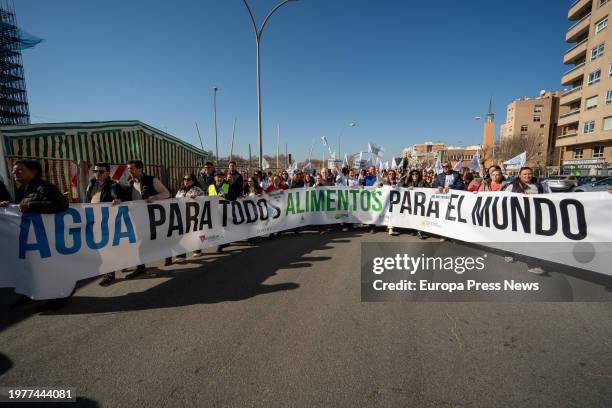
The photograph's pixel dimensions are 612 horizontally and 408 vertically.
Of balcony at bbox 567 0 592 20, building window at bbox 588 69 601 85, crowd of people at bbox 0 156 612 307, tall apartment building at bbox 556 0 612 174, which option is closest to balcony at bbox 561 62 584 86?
tall apartment building at bbox 556 0 612 174

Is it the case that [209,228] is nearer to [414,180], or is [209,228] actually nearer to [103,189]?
[103,189]

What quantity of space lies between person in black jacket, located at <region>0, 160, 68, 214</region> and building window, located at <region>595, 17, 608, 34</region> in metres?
49.2

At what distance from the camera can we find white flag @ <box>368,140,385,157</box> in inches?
512

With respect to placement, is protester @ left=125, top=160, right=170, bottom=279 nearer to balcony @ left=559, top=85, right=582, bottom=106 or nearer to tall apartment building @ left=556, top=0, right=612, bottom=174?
tall apartment building @ left=556, top=0, right=612, bottom=174

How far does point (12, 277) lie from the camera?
3.65 meters

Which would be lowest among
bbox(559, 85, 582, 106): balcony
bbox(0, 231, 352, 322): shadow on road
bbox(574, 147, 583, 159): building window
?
bbox(0, 231, 352, 322): shadow on road

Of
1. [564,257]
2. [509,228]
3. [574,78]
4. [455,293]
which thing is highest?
[574,78]

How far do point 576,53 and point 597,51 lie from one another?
5.64 metres

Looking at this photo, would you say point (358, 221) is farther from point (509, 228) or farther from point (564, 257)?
point (564, 257)

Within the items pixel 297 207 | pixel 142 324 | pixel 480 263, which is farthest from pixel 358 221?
pixel 142 324

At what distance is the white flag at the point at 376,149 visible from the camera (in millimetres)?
13010

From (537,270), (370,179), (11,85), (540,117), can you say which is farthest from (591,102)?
(11,85)

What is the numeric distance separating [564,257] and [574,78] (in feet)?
160

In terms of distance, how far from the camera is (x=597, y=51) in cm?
3244
